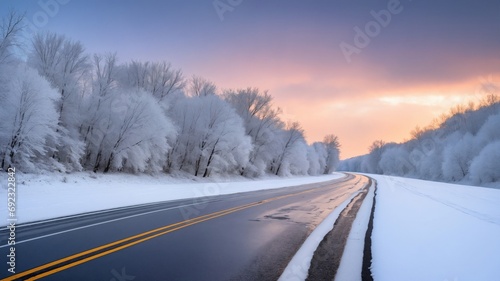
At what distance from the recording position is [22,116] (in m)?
21.8

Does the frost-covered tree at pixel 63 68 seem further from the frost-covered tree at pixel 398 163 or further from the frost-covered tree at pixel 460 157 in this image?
the frost-covered tree at pixel 398 163

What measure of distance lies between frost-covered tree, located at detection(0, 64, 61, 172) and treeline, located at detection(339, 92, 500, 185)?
5666 centimetres

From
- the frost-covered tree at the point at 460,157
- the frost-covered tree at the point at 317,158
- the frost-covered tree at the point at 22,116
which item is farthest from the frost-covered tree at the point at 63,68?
the frost-covered tree at the point at 317,158

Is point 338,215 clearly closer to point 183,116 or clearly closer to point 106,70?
point 106,70

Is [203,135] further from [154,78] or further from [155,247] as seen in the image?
[155,247]

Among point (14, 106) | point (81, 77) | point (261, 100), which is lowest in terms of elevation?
point (14, 106)

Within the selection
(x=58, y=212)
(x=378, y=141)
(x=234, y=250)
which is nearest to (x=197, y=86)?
(x=58, y=212)

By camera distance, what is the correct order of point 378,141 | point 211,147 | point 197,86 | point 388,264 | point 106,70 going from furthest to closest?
point 378,141 → point 197,86 → point 211,147 → point 106,70 → point 388,264

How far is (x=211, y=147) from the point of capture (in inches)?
1688

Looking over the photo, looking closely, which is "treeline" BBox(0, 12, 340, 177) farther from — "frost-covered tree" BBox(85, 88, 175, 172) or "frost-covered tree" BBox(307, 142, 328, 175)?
"frost-covered tree" BBox(307, 142, 328, 175)

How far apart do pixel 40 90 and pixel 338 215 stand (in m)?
22.1

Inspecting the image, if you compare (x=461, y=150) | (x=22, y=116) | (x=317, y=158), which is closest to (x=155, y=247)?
(x=22, y=116)

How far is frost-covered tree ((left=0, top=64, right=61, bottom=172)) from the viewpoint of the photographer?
69.5ft

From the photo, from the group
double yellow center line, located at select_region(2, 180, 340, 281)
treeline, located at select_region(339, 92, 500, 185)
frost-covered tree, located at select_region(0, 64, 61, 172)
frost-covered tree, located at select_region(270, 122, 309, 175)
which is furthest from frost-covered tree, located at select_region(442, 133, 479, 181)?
frost-covered tree, located at select_region(0, 64, 61, 172)
